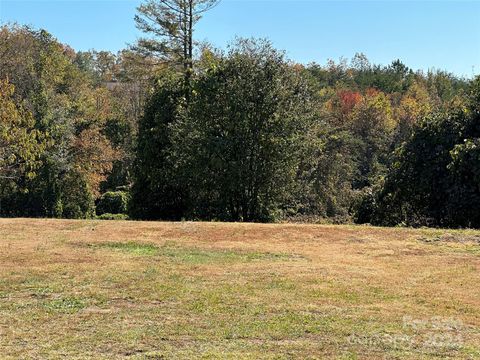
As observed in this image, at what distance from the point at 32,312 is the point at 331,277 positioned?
465cm

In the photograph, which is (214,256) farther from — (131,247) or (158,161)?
(158,161)

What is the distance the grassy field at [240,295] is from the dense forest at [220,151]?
5145 mm

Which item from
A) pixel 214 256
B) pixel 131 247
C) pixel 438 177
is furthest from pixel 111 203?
pixel 214 256

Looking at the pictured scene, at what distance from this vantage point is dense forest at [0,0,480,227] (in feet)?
57.3

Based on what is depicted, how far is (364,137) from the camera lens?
4650 cm

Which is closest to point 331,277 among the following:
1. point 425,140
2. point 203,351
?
point 203,351

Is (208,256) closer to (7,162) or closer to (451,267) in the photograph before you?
(451,267)

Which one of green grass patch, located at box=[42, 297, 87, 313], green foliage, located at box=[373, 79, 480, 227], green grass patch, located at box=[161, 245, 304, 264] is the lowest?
green grass patch, located at box=[42, 297, 87, 313]

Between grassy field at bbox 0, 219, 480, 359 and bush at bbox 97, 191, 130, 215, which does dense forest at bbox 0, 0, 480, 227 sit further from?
grassy field at bbox 0, 219, 480, 359

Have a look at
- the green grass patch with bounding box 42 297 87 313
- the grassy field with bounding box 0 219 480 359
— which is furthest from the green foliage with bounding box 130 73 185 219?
the green grass patch with bounding box 42 297 87 313

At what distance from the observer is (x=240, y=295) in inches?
285

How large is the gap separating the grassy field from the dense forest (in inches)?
203

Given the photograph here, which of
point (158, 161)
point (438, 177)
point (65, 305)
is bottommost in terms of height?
point (65, 305)

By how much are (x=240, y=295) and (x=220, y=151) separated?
11972 millimetres
